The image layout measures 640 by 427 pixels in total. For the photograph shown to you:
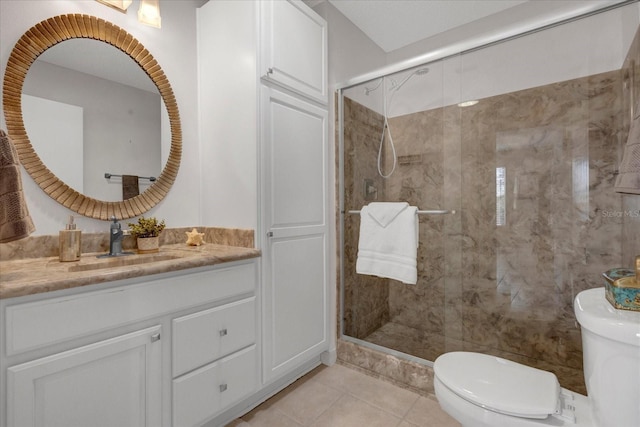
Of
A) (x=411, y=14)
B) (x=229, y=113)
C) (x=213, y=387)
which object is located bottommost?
(x=213, y=387)

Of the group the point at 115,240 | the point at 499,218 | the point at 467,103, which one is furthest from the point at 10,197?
the point at 499,218

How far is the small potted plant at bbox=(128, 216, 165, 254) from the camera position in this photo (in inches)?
61.4

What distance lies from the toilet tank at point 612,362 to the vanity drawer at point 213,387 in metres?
1.38

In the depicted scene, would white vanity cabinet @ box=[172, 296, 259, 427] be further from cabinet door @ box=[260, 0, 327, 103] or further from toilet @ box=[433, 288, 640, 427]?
cabinet door @ box=[260, 0, 327, 103]

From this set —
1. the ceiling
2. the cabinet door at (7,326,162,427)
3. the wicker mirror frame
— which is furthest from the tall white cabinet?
the cabinet door at (7,326,162,427)

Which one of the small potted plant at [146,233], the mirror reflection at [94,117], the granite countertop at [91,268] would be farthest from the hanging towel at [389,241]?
the mirror reflection at [94,117]

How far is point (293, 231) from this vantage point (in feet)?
5.91

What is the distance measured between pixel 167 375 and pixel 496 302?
2046mm

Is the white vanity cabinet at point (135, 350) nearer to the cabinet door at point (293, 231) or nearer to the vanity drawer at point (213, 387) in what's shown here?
the vanity drawer at point (213, 387)

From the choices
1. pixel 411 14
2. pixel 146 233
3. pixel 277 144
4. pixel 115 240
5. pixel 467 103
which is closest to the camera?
pixel 115 240

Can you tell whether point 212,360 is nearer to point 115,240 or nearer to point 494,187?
point 115,240

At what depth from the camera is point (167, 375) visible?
1228mm

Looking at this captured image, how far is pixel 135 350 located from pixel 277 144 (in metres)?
1.18

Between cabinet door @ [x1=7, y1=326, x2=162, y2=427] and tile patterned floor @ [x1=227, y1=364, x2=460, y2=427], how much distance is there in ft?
1.89
